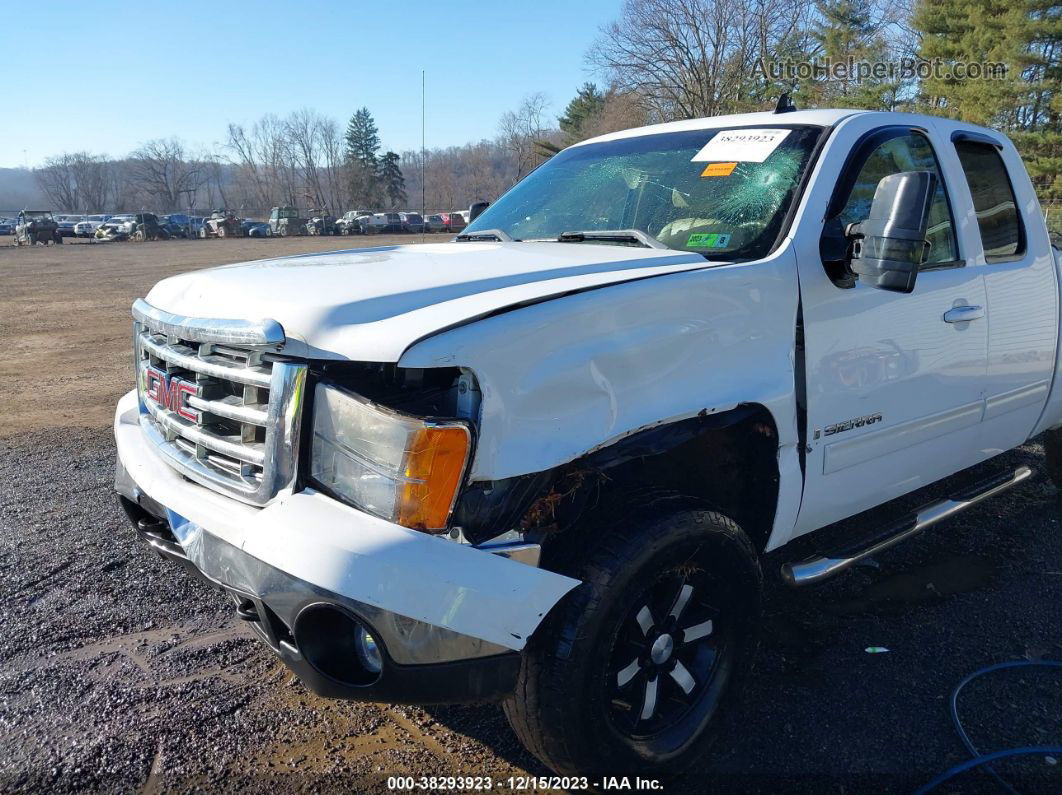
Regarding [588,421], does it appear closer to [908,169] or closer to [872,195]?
[872,195]

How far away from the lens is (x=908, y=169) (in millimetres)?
3221

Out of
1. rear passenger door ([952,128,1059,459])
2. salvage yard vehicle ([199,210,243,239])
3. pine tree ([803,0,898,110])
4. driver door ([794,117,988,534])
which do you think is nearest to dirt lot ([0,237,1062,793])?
driver door ([794,117,988,534])

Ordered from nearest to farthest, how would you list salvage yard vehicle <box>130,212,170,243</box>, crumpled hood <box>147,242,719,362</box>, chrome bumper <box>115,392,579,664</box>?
chrome bumper <box>115,392,579,664</box>
crumpled hood <box>147,242,719,362</box>
salvage yard vehicle <box>130,212,170,243</box>

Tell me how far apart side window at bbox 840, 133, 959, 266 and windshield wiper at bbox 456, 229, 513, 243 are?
4.46 ft

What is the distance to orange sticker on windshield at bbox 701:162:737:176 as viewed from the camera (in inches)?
119

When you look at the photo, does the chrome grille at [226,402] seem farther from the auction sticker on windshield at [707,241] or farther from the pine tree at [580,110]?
the pine tree at [580,110]

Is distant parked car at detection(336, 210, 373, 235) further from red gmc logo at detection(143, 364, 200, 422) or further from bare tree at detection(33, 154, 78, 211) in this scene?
bare tree at detection(33, 154, 78, 211)

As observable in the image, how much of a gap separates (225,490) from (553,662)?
3.32 ft

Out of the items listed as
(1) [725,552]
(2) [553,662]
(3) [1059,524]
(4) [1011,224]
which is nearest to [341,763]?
(2) [553,662]

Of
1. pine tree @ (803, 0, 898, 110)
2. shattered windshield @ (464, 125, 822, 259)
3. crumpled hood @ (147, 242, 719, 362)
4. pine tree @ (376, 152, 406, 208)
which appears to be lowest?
crumpled hood @ (147, 242, 719, 362)

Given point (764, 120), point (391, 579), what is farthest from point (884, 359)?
point (391, 579)

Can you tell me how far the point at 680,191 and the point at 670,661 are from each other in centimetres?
174

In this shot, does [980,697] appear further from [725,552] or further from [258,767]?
[258,767]

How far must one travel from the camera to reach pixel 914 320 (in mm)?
2994
